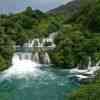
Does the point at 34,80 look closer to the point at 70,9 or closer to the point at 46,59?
the point at 46,59

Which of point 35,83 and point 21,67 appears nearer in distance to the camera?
point 35,83

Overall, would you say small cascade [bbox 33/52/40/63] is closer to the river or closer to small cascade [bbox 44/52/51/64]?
small cascade [bbox 44/52/51/64]

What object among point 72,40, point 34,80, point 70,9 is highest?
point 70,9

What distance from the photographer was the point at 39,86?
22.1m

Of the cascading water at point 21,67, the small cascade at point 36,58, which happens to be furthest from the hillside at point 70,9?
the cascading water at point 21,67

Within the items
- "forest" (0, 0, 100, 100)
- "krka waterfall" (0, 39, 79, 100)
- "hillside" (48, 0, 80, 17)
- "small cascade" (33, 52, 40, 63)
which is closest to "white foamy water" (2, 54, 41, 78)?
"krka waterfall" (0, 39, 79, 100)

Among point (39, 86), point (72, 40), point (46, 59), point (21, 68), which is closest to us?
point (39, 86)

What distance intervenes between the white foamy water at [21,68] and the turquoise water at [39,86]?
771 mm

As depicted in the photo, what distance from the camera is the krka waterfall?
20.1 m

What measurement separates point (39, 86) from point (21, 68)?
7948 mm

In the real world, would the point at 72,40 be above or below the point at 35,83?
above

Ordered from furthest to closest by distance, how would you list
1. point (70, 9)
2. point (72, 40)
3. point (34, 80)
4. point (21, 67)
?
point (70, 9) → point (72, 40) → point (21, 67) → point (34, 80)

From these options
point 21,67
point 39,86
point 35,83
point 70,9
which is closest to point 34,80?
point 35,83

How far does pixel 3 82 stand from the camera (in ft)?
78.0
